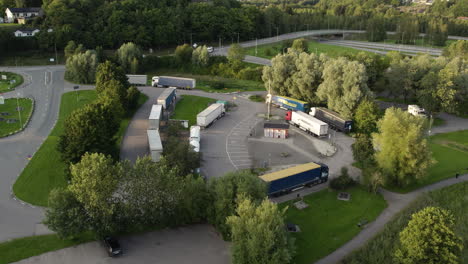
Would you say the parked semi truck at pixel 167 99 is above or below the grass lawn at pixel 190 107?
above

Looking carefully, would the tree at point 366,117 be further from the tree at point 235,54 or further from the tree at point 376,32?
the tree at point 376,32

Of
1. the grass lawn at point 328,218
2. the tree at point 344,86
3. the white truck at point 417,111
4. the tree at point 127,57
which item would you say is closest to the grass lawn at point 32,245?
the grass lawn at point 328,218

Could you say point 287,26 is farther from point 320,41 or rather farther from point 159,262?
point 159,262

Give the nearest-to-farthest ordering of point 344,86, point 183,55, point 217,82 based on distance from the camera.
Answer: point 344,86 < point 217,82 < point 183,55

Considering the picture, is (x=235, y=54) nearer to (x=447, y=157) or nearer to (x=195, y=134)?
(x=195, y=134)

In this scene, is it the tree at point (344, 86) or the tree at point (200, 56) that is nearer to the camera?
the tree at point (344, 86)

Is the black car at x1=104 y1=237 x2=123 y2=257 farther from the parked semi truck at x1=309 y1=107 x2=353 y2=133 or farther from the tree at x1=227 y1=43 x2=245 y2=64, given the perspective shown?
the tree at x1=227 y1=43 x2=245 y2=64

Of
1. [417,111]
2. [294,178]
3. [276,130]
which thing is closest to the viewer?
[294,178]

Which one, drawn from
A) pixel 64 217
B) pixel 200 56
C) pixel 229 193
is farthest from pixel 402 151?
pixel 200 56
